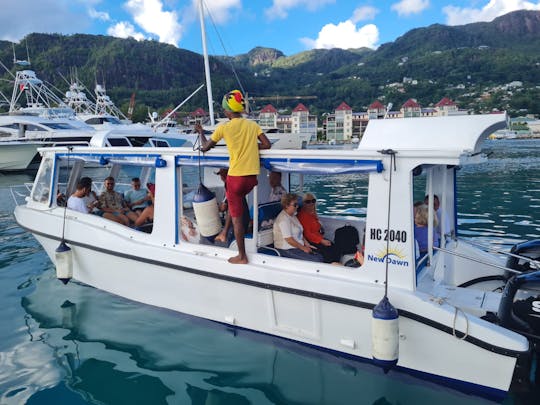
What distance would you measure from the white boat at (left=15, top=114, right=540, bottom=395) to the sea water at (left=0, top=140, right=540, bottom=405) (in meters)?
0.30

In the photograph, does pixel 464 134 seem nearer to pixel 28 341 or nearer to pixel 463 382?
pixel 463 382

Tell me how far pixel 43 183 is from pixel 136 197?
57.5 inches

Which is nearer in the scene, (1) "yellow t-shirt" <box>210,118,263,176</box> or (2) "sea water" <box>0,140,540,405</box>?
(2) "sea water" <box>0,140,540,405</box>

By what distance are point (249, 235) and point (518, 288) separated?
2.79 m

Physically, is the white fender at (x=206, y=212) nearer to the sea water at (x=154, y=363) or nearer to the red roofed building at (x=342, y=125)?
the sea water at (x=154, y=363)

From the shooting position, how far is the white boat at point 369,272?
3.96m

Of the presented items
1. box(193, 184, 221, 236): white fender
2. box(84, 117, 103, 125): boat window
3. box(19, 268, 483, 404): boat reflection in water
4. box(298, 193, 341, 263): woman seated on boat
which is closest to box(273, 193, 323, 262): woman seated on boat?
box(298, 193, 341, 263): woman seated on boat

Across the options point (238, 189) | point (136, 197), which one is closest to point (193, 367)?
point (238, 189)

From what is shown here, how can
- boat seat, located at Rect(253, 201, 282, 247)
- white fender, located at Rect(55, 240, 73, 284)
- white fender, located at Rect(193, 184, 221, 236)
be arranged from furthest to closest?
1. white fender, located at Rect(55, 240, 73, 284)
2. boat seat, located at Rect(253, 201, 282, 247)
3. white fender, located at Rect(193, 184, 221, 236)

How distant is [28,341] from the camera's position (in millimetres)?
5684

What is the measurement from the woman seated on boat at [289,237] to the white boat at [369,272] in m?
0.16

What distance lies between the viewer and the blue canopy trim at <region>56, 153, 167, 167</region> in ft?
18.5

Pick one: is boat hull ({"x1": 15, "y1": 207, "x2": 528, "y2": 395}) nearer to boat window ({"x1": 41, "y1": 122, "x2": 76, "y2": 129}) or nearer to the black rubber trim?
the black rubber trim

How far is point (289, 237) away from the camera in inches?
206
